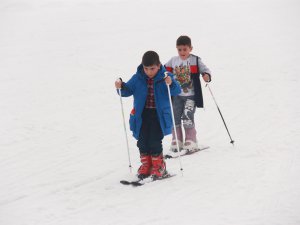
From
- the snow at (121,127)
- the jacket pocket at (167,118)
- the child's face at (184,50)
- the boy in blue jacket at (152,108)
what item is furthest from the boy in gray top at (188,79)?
the jacket pocket at (167,118)

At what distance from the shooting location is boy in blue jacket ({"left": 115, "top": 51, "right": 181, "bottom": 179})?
19.6 ft

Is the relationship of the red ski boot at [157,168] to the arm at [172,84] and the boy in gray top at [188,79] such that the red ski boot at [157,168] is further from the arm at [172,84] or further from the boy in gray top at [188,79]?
the boy in gray top at [188,79]

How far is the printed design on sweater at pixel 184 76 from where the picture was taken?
724 cm

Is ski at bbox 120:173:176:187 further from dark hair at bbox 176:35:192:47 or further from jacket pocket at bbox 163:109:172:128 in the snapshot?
dark hair at bbox 176:35:192:47

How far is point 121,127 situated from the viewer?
31.0 ft

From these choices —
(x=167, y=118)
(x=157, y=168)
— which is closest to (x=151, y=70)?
(x=167, y=118)

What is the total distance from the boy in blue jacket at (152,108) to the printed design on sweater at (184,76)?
1206 millimetres

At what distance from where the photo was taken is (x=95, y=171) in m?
6.76

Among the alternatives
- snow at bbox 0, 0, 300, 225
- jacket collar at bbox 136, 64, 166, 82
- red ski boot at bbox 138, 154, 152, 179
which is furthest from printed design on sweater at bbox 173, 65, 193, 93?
red ski boot at bbox 138, 154, 152, 179

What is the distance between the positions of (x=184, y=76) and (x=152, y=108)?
1.40 m

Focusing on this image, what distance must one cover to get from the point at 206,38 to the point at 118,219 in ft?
51.8

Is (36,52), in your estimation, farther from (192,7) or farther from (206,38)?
(192,7)

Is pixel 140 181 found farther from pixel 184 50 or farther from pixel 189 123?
pixel 184 50

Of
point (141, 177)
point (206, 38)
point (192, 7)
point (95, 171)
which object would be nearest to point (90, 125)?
point (95, 171)
